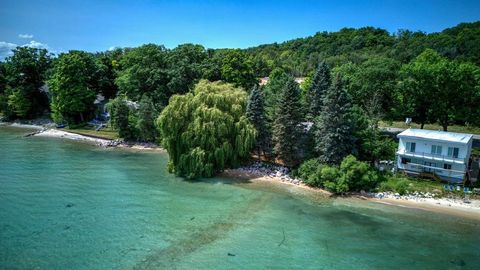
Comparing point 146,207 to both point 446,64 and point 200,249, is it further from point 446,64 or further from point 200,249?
point 446,64

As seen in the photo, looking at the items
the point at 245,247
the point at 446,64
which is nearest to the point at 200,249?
the point at 245,247

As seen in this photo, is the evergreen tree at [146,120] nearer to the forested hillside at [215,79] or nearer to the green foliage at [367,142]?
the forested hillside at [215,79]

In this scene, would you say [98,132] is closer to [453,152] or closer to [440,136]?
[440,136]

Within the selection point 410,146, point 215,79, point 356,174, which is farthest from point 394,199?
point 215,79

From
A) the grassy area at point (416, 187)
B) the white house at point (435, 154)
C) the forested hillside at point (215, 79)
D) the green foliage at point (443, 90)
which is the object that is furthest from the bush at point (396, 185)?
the green foliage at point (443, 90)


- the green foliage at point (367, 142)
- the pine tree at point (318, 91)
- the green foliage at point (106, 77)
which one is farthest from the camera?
the green foliage at point (106, 77)

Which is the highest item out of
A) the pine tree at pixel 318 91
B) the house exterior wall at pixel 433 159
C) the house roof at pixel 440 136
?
the pine tree at pixel 318 91

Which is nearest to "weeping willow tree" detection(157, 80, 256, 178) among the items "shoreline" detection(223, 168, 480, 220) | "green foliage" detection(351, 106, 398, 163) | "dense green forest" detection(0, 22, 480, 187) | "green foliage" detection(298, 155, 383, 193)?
"dense green forest" detection(0, 22, 480, 187)
